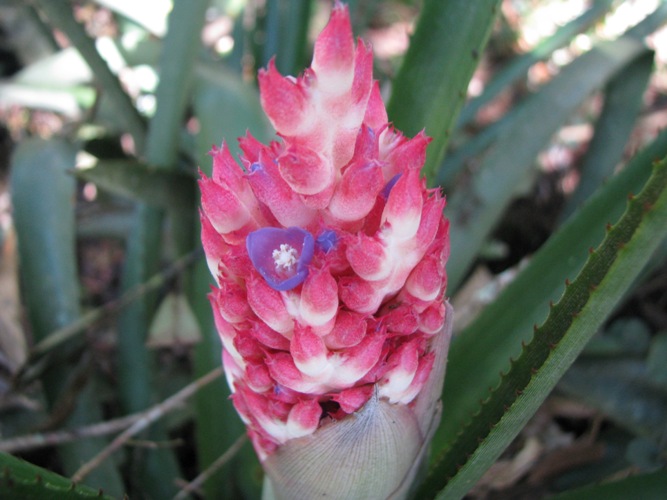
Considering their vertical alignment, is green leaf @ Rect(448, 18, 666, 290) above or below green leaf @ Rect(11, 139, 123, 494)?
above

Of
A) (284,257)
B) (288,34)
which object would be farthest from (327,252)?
(288,34)

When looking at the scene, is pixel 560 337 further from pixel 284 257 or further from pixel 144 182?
pixel 144 182

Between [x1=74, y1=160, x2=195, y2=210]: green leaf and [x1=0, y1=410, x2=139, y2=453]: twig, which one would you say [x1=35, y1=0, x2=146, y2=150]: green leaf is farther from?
[x1=0, y1=410, x2=139, y2=453]: twig

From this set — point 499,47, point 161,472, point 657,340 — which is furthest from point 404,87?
point 499,47

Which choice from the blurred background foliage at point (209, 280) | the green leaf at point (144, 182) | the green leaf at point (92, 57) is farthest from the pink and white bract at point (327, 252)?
the green leaf at point (92, 57)

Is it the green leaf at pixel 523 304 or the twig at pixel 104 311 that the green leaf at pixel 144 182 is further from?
the green leaf at pixel 523 304

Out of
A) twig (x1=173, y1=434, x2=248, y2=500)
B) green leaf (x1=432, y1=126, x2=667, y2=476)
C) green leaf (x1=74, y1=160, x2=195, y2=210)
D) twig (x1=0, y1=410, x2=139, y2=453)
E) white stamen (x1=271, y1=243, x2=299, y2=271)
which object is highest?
white stamen (x1=271, y1=243, x2=299, y2=271)

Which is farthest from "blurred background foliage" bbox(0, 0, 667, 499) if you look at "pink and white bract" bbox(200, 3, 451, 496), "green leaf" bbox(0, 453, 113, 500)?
"pink and white bract" bbox(200, 3, 451, 496)
